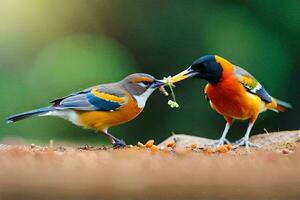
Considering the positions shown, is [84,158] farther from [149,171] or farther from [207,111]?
[207,111]

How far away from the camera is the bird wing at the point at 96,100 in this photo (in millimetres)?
1850

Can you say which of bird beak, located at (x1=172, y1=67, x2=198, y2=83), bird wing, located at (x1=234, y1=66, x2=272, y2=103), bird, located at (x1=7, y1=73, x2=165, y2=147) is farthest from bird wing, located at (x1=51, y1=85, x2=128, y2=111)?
bird wing, located at (x1=234, y1=66, x2=272, y2=103)

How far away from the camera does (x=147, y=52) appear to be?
385 centimetres

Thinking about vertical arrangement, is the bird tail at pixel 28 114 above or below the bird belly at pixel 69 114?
above

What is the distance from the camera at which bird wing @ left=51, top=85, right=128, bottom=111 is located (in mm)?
1850

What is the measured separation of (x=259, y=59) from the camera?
143 inches

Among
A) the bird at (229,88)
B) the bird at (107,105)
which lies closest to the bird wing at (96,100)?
the bird at (107,105)

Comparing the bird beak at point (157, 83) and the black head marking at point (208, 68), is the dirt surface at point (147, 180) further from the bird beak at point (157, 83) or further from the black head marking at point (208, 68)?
the black head marking at point (208, 68)

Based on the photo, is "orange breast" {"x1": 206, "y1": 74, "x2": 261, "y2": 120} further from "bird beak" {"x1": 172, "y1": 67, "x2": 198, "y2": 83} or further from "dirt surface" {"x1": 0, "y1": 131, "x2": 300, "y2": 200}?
"dirt surface" {"x1": 0, "y1": 131, "x2": 300, "y2": 200}

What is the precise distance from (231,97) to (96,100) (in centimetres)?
49

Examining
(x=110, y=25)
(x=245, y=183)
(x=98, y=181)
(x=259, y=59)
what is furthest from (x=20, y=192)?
(x=110, y=25)

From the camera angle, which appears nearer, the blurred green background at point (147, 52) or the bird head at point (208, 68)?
the bird head at point (208, 68)

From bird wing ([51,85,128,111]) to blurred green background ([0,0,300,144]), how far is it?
1697mm

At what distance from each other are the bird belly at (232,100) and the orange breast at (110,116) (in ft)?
1.11
